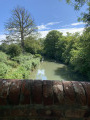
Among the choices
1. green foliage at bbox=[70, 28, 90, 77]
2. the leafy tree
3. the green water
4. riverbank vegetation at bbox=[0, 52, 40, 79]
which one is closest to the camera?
riverbank vegetation at bbox=[0, 52, 40, 79]

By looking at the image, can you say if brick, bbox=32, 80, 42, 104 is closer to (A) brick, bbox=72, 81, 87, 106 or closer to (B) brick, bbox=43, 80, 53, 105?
(B) brick, bbox=43, 80, 53, 105

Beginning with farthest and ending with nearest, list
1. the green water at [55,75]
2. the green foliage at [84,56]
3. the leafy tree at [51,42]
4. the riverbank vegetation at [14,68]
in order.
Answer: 1. the leafy tree at [51,42]
2. the green water at [55,75]
3. the green foliage at [84,56]
4. the riverbank vegetation at [14,68]

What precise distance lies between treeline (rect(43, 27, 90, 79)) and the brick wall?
259 inches

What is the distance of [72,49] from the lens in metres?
12.1

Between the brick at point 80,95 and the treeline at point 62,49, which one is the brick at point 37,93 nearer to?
the brick at point 80,95

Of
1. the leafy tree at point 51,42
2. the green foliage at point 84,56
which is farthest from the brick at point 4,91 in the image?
the leafy tree at point 51,42

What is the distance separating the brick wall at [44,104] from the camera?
0.64 m

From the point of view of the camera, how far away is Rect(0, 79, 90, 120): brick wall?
639 mm

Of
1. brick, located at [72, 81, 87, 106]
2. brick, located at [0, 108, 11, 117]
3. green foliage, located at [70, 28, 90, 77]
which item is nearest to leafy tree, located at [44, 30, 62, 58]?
green foliage, located at [70, 28, 90, 77]

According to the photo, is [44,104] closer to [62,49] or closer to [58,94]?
[58,94]

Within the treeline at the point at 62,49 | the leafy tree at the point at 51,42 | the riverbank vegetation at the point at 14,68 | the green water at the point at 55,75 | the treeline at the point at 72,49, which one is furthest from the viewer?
the leafy tree at the point at 51,42

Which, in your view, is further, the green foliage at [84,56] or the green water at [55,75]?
the green water at [55,75]

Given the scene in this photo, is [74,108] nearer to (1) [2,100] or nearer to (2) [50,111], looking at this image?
(2) [50,111]

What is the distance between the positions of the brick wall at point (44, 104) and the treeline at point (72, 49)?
6581mm
